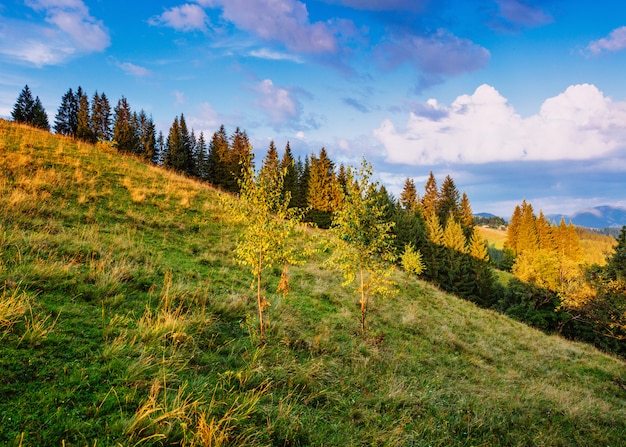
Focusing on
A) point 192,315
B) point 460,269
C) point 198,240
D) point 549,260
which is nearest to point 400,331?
point 192,315

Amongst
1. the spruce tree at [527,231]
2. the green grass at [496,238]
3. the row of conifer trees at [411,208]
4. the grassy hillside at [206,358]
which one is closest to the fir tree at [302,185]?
the row of conifer trees at [411,208]

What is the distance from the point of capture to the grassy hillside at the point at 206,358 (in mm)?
3797

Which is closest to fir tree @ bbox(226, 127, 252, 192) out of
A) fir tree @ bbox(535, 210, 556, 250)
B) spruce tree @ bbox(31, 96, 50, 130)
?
spruce tree @ bbox(31, 96, 50, 130)

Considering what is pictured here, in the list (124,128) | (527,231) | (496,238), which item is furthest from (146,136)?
(496,238)

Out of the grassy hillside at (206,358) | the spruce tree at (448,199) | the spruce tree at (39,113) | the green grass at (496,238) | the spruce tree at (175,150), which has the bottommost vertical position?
the grassy hillside at (206,358)

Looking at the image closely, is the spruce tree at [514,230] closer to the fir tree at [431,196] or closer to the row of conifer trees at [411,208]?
the row of conifer trees at [411,208]

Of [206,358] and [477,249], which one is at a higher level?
[477,249]

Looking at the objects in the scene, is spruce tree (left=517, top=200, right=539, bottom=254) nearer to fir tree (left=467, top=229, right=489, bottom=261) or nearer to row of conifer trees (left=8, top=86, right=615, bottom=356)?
row of conifer trees (left=8, top=86, right=615, bottom=356)

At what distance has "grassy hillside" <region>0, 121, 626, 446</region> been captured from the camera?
12.5ft

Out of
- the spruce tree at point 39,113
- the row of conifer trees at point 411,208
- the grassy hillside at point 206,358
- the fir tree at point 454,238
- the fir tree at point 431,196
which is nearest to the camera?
the grassy hillside at point 206,358

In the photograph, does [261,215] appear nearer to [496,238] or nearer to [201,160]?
[201,160]

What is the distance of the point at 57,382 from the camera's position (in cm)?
377

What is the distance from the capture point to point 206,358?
18.5 feet

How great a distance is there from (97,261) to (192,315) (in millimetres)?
3578
